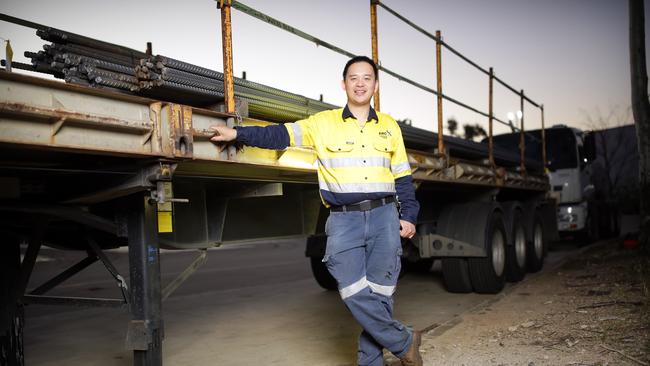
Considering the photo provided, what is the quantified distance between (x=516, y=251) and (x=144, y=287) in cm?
694

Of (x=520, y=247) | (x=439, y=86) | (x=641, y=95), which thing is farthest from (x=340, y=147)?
(x=641, y=95)

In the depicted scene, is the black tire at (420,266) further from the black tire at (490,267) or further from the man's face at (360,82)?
the man's face at (360,82)

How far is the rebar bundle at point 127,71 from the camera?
332 cm

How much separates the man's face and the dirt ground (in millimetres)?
2086

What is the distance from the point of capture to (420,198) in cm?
766

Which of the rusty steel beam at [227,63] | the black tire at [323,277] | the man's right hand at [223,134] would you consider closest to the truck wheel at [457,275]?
the black tire at [323,277]

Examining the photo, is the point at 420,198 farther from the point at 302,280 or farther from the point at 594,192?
the point at 594,192

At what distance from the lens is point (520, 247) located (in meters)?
9.38

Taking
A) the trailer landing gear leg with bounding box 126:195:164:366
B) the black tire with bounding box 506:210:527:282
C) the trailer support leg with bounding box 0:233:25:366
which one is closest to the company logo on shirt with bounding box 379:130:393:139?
the trailer landing gear leg with bounding box 126:195:164:366

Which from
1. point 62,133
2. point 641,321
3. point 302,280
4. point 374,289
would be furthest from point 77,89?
point 302,280

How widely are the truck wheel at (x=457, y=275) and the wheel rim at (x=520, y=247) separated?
150 centimetres

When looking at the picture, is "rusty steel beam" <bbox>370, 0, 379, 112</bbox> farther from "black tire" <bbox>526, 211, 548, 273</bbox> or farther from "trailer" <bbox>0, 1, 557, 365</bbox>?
"black tire" <bbox>526, 211, 548, 273</bbox>

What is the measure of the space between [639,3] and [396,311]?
8.49 meters

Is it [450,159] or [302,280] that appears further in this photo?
[302,280]
